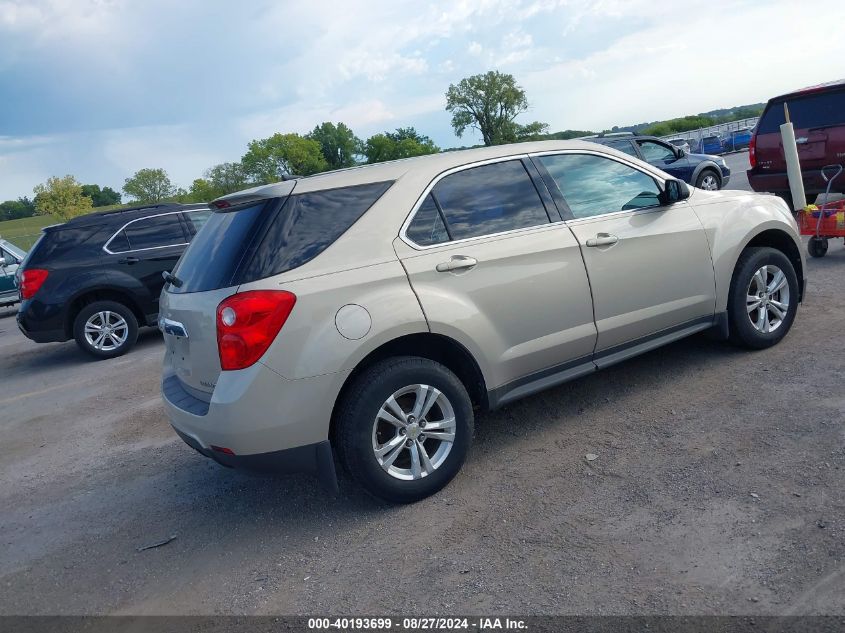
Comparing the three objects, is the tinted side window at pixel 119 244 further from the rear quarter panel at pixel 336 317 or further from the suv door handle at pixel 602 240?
the suv door handle at pixel 602 240

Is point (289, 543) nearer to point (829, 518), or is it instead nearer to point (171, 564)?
point (171, 564)

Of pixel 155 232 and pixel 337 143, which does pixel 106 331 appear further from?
pixel 337 143

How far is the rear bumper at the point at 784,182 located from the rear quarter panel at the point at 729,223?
468cm

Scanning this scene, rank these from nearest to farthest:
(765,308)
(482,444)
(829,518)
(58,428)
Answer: (829,518), (482,444), (765,308), (58,428)

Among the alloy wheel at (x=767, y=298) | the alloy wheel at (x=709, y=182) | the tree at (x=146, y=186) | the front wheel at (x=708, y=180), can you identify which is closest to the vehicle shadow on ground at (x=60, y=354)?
the alloy wheel at (x=767, y=298)

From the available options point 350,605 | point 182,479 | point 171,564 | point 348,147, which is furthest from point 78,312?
point 348,147

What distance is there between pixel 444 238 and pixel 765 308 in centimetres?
284

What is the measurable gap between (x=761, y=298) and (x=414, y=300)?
304 cm

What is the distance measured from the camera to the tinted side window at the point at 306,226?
353 centimetres

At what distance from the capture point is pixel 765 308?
5.32 m

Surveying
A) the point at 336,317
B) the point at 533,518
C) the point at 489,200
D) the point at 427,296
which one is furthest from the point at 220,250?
the point at 533,518

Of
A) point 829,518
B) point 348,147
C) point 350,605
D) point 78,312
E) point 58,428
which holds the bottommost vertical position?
point 829,518

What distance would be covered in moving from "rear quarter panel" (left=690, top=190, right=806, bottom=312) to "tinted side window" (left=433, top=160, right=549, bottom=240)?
1.43m

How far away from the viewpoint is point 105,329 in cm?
916
